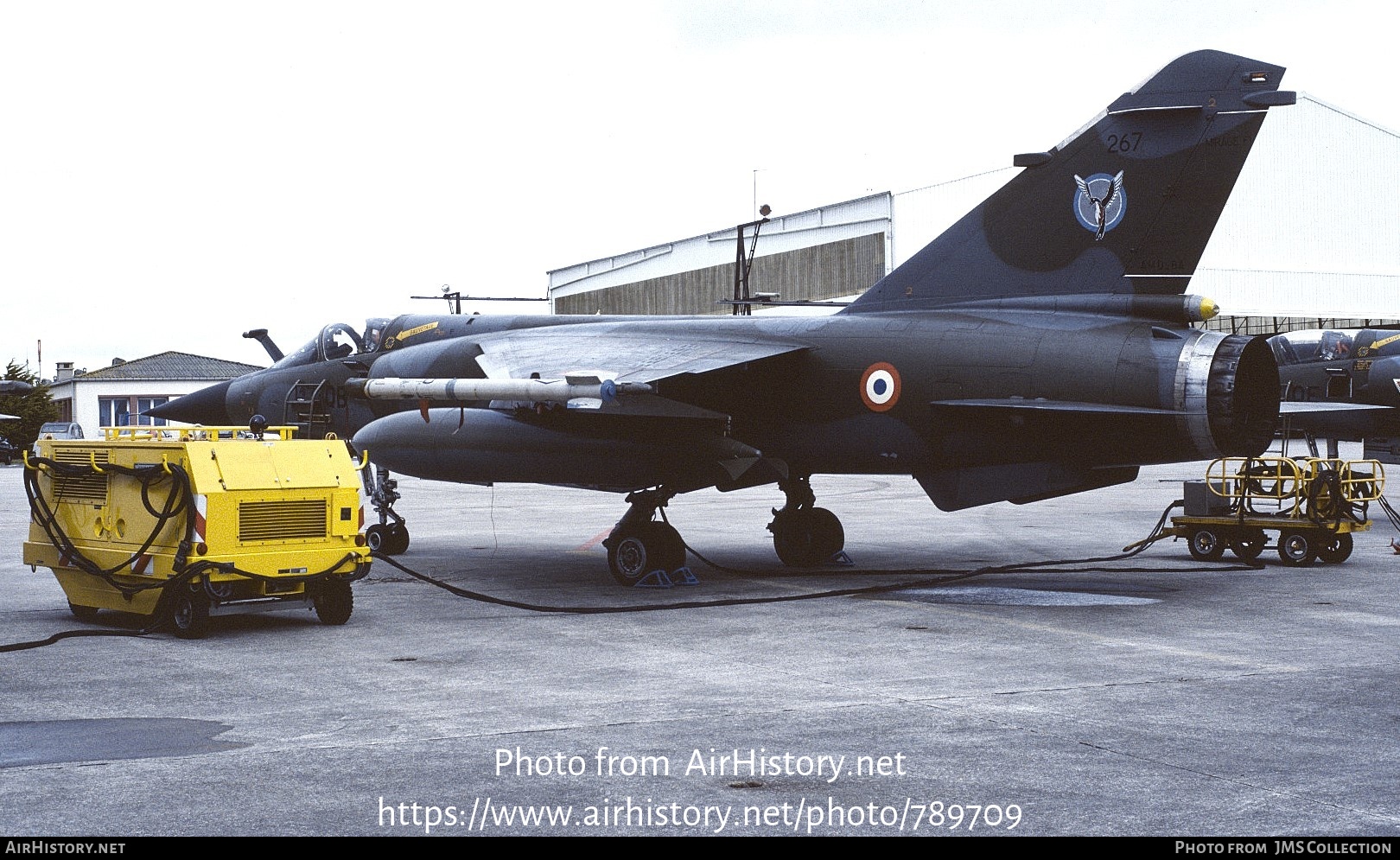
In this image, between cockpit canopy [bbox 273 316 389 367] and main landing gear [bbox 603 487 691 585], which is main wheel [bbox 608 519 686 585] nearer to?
main landing gear [bbox 603 487 691 585]

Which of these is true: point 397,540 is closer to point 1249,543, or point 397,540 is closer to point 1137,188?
point 1137,188

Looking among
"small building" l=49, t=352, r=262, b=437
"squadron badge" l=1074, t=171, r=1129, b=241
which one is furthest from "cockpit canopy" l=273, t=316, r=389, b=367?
"small building" l=49, t=352, r=262, b=437

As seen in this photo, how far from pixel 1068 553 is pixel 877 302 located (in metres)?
4.80

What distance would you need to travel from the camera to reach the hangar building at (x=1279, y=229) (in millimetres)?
48281

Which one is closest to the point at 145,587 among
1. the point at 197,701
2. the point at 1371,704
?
the point at 197,701

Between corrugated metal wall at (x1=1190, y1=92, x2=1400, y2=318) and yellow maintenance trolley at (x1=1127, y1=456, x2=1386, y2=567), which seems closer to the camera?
yellow maintenance trolley at (x1=1127, y1=456, x2=1386, y2=567)

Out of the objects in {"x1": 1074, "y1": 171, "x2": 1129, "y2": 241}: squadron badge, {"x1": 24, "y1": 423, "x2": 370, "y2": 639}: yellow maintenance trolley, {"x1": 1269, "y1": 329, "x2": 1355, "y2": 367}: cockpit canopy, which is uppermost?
{"x1": 1074, "y1": 171, "x2": 1129, "y2": 241}: squadron badge

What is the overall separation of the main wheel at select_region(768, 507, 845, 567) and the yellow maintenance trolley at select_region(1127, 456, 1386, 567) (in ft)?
12.9

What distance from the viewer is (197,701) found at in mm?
8391

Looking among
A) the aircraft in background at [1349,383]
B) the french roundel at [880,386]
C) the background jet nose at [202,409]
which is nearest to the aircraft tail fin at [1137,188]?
the french roundel at [880,386]

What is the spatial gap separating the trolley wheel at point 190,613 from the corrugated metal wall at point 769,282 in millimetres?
38819

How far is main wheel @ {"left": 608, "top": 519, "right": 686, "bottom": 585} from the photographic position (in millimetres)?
14523

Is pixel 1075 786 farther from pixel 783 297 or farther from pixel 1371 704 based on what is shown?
pixel 783 297

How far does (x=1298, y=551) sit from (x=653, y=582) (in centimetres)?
752
